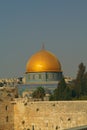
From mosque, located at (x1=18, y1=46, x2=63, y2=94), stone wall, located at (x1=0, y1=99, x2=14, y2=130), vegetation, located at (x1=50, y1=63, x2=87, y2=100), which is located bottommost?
stone wall, located at (x1=0, y1=99, x2=14, y2=130)

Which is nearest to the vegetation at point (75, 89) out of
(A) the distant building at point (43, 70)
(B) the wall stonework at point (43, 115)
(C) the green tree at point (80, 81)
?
(C) the green tree at point (80, 81)

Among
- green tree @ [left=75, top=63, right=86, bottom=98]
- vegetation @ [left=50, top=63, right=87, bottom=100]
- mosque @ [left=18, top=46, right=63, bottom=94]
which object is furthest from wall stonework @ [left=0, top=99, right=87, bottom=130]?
mosque @ [left=18, top=46, right=63, bottom=94]

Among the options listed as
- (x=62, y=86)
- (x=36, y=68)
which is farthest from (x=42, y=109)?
(x=36, y=68)

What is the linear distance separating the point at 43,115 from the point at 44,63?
90.5 ft

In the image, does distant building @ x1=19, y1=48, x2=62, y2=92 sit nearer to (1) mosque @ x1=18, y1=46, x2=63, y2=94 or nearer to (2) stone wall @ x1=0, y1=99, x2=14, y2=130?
(1) mosque @ x1=18, y1=46, x2=63, y2=94

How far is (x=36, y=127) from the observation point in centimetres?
2234

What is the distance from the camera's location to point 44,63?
163ft

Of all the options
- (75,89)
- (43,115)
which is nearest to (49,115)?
(43,115)

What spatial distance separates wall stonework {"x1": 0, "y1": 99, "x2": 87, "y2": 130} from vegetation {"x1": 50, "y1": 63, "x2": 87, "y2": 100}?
7699 mm

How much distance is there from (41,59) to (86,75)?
1173 cm

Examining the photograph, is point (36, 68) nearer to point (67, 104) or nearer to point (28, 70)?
point (28, 70)

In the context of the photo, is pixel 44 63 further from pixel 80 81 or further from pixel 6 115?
pixel 6 115

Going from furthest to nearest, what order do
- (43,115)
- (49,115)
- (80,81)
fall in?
1. (80,81)
2. (43,115)
3. (49,115)

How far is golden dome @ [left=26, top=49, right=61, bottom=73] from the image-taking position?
49250 millimetres
